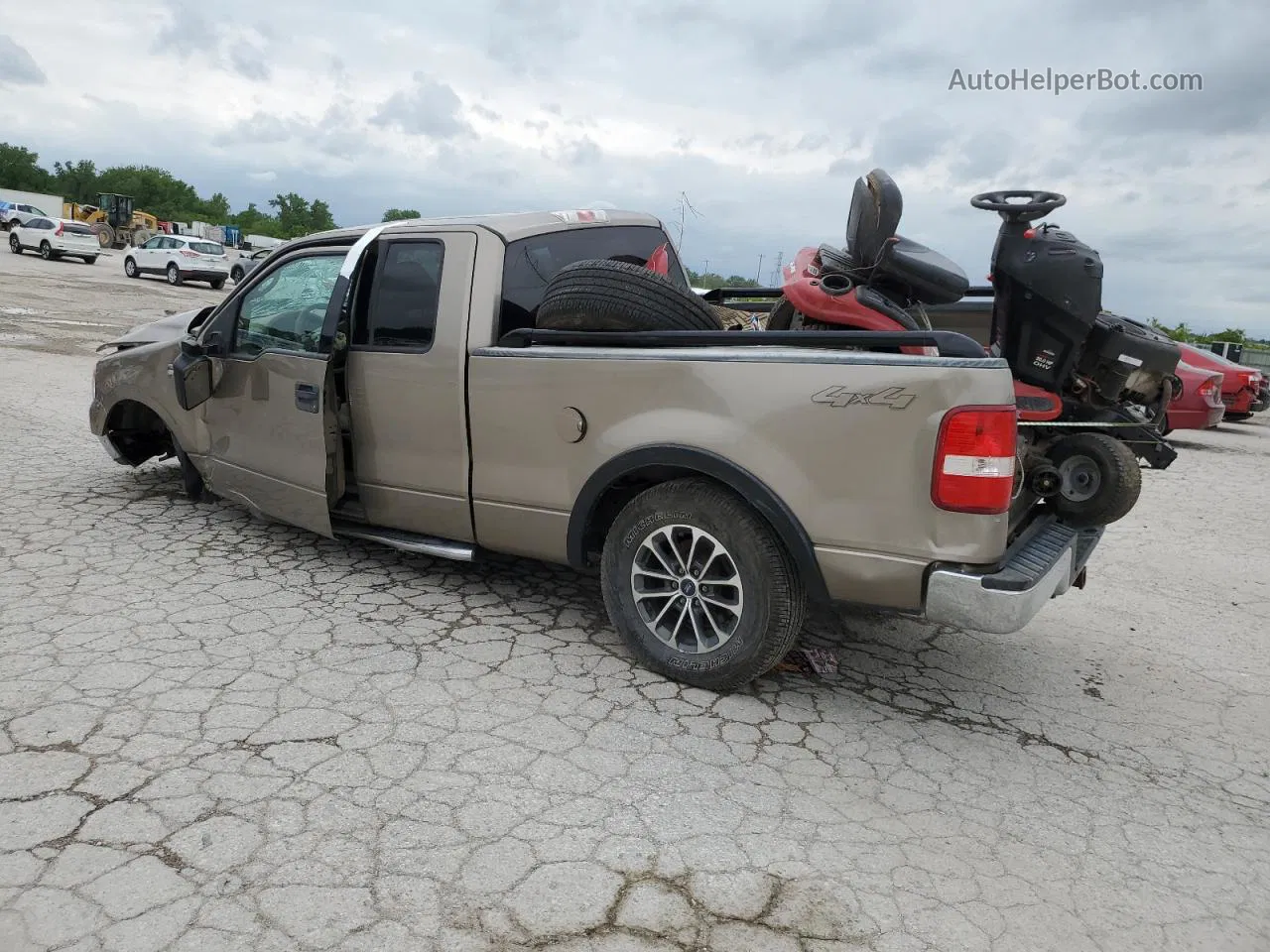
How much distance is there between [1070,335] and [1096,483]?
77cm

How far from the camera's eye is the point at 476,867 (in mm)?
2479

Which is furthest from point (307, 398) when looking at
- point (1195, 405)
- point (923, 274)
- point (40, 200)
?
point (40, 200)

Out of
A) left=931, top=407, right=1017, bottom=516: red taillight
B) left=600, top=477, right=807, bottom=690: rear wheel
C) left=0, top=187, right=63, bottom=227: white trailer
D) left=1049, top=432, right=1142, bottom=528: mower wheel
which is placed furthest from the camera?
left=0, top=187, right=63, bottom=227: white trailer

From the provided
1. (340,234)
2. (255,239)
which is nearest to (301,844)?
(340,234)

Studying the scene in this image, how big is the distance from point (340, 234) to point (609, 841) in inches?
Answer: 131

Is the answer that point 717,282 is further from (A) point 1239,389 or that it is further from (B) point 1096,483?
(A) point 1239,389

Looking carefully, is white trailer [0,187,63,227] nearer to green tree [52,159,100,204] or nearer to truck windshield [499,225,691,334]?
green tree [52,159,100,204]

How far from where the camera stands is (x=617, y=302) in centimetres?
372

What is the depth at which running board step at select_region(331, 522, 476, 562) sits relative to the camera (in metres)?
4.25

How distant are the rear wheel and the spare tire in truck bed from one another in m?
0.68

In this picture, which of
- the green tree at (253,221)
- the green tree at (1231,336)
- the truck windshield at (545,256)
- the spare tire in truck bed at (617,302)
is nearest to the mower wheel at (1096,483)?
the spare tire in truck bed at (617,302)

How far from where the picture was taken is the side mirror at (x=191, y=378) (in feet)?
15.9

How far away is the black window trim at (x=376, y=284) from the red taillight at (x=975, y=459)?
2270 millimetres

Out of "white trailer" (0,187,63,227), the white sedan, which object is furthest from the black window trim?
"white trailer" (0,187,63,227)
